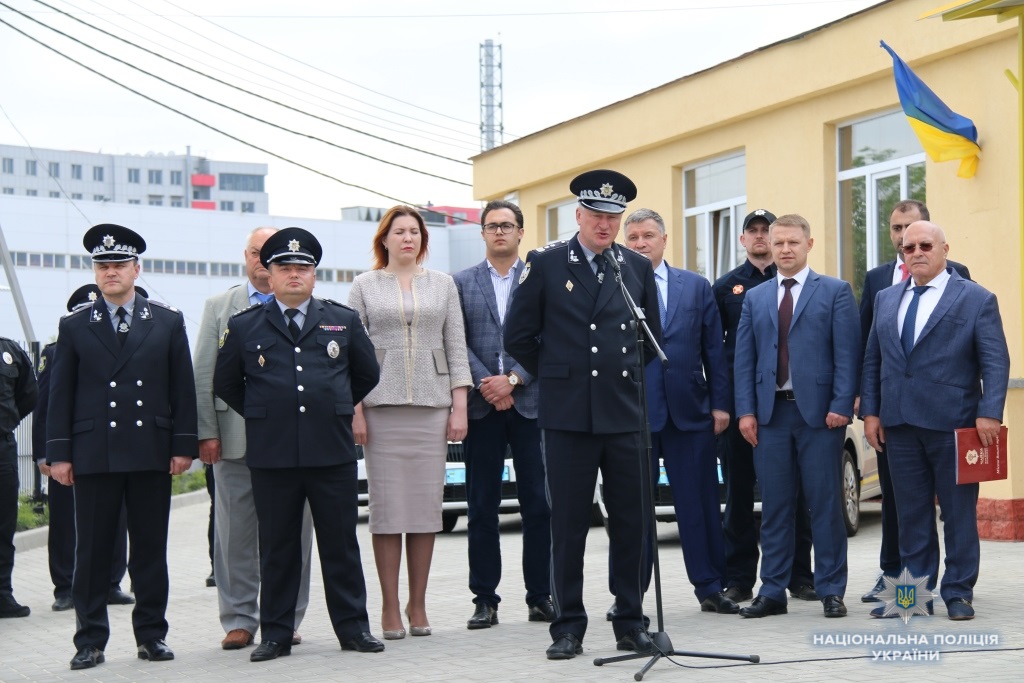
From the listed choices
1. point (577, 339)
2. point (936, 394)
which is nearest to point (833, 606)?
point (936, 394)

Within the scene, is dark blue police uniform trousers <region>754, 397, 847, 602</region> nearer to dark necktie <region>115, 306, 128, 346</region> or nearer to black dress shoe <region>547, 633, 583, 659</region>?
black dress shoe <region>547, 633, 583, 659</region>

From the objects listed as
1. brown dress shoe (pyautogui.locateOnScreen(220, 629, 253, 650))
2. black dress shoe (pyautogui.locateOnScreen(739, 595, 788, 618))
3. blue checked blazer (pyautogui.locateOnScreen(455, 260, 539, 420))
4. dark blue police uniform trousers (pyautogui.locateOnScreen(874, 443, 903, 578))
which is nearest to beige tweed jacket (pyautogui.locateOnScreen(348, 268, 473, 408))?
blue checked blazer (pyautogui.locateOnScreen(455, 260, 539, 420))

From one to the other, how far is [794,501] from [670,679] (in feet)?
7.68

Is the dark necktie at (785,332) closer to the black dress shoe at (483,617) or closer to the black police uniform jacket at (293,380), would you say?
the black dress shoe at (483,617)

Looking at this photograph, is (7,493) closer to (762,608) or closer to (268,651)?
(268,651)

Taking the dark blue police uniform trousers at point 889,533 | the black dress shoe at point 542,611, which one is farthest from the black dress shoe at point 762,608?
the black dress shoe at point 542,611

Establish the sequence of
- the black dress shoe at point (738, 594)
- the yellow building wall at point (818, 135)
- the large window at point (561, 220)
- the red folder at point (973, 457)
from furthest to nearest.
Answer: the large window at point (561, 220), the yellow building wall at point (818, 135), the black dress shoe at point (738, 594), the red folder at point (973, 457)

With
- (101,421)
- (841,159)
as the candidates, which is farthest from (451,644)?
(841,159)

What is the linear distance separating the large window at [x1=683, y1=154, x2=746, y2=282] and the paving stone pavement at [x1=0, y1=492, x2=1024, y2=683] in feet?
29.2

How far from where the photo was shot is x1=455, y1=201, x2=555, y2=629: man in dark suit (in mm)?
8492

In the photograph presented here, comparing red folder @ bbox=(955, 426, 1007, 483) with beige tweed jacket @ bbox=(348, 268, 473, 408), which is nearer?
red folder @ bbox=(955, 426, 1007, 483)

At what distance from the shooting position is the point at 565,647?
23.4 feet

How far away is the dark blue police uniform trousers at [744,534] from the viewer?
29.9 feet

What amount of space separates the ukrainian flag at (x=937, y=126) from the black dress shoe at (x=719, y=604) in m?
6.58
